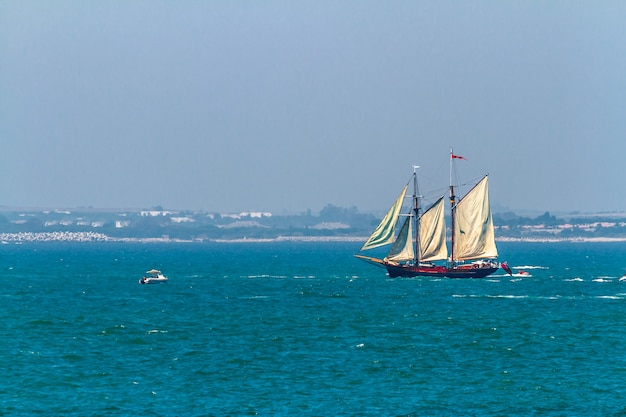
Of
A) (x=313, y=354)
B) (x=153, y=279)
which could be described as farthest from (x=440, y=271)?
(x=313, y=354)

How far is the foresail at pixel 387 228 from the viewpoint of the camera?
576 feet

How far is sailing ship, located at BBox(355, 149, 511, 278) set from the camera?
17362 centimetres

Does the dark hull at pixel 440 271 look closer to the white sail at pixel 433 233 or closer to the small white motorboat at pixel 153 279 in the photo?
the white sail at pixel 433 233

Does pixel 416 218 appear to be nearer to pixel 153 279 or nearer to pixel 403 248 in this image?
pixel 403 248

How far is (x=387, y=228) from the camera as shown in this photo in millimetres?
178000

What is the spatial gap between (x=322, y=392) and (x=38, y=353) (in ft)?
93.0

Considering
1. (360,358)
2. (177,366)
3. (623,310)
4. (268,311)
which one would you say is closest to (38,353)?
(177,366)

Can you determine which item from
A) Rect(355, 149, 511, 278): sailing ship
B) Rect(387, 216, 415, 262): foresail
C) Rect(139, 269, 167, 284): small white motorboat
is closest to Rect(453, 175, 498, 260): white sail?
Rect(355, 149, 511, 278): sailing ship

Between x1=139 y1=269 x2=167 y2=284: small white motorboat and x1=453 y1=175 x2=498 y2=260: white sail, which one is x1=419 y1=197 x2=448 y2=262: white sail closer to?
x1=453 y1=175 x2=498 y2=260: white sail

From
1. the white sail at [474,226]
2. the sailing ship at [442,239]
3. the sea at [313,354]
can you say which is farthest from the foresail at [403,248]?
the sea at [313,354]

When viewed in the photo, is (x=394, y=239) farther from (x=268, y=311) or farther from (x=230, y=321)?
(x=230, y=321)

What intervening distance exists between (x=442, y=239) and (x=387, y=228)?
9.47 meters

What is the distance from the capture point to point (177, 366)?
259 feet

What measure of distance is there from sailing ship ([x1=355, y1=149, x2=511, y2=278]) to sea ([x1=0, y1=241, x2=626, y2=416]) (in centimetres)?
2818
